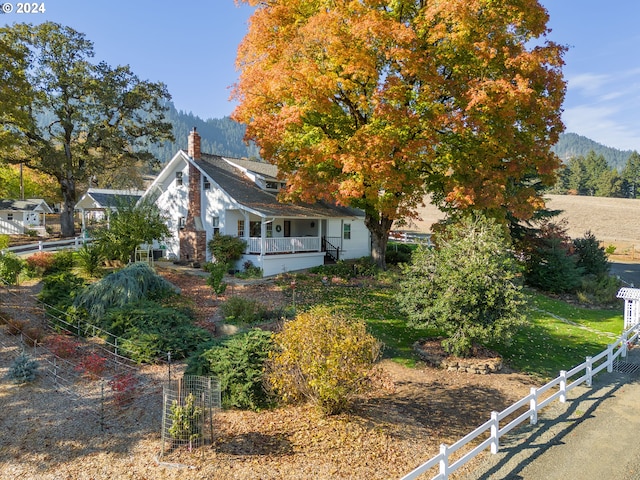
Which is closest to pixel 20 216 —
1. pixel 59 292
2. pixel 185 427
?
pixel 59 292

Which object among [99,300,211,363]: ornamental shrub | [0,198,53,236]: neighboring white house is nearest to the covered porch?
[99,300,211,363]: ornamental shrub

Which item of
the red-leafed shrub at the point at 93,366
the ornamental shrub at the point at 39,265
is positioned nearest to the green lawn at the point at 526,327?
the red-leafed shrub at the point at 93,366

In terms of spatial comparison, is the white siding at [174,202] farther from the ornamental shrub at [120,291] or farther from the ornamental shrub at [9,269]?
the ornamental shrub at [120,291]

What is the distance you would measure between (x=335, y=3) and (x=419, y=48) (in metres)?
3.95

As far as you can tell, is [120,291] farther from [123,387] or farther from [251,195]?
[251,195]

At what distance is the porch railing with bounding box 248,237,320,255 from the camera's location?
2356 centimetres

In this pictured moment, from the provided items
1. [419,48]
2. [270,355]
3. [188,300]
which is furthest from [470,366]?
[419,48]

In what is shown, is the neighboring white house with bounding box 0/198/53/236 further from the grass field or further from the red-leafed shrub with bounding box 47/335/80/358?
the grass field

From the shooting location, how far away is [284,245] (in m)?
24.6

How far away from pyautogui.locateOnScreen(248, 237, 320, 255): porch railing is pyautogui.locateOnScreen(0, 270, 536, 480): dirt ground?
12502 millimetres

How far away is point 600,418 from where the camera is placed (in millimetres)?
9570

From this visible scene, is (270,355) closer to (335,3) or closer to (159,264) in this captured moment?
(335,3)

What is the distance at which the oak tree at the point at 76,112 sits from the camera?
3297 cm

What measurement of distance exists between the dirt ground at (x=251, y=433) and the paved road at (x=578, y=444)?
0.98 meters
